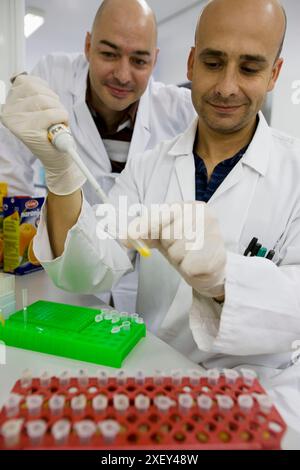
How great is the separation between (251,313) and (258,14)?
76cm

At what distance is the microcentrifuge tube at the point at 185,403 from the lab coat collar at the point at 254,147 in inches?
27.7

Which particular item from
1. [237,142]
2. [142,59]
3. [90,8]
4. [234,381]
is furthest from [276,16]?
[90,8]

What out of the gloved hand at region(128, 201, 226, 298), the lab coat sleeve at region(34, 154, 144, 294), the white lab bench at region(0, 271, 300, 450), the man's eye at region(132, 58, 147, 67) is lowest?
the white lab bench at region(0, 271, 300, 450)

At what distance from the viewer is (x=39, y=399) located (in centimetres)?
53

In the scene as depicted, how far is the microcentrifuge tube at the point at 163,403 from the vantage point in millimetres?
521

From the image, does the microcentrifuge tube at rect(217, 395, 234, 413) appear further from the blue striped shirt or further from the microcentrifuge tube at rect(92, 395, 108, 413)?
the blue striped shirt

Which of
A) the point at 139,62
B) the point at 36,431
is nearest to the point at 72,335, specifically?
the point at 36,431

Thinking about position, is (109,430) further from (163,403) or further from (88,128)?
(88,128)

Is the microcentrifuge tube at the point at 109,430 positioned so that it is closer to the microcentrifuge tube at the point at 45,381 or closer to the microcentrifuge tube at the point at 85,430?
the microcentrifuge tube at the point at 85,430

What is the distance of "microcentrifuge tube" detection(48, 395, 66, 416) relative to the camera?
513 mm

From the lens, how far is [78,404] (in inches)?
20.6

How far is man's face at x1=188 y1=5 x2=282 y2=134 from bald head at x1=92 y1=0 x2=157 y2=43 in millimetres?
477

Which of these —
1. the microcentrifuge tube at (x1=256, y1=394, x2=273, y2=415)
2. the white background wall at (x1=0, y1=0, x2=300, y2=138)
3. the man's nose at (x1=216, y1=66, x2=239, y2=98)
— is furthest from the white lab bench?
the white background wall at (x1=0, y1=0, x2=300, y2=138)

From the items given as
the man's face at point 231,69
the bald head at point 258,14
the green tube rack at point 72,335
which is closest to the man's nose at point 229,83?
the man's face at point 231,69
